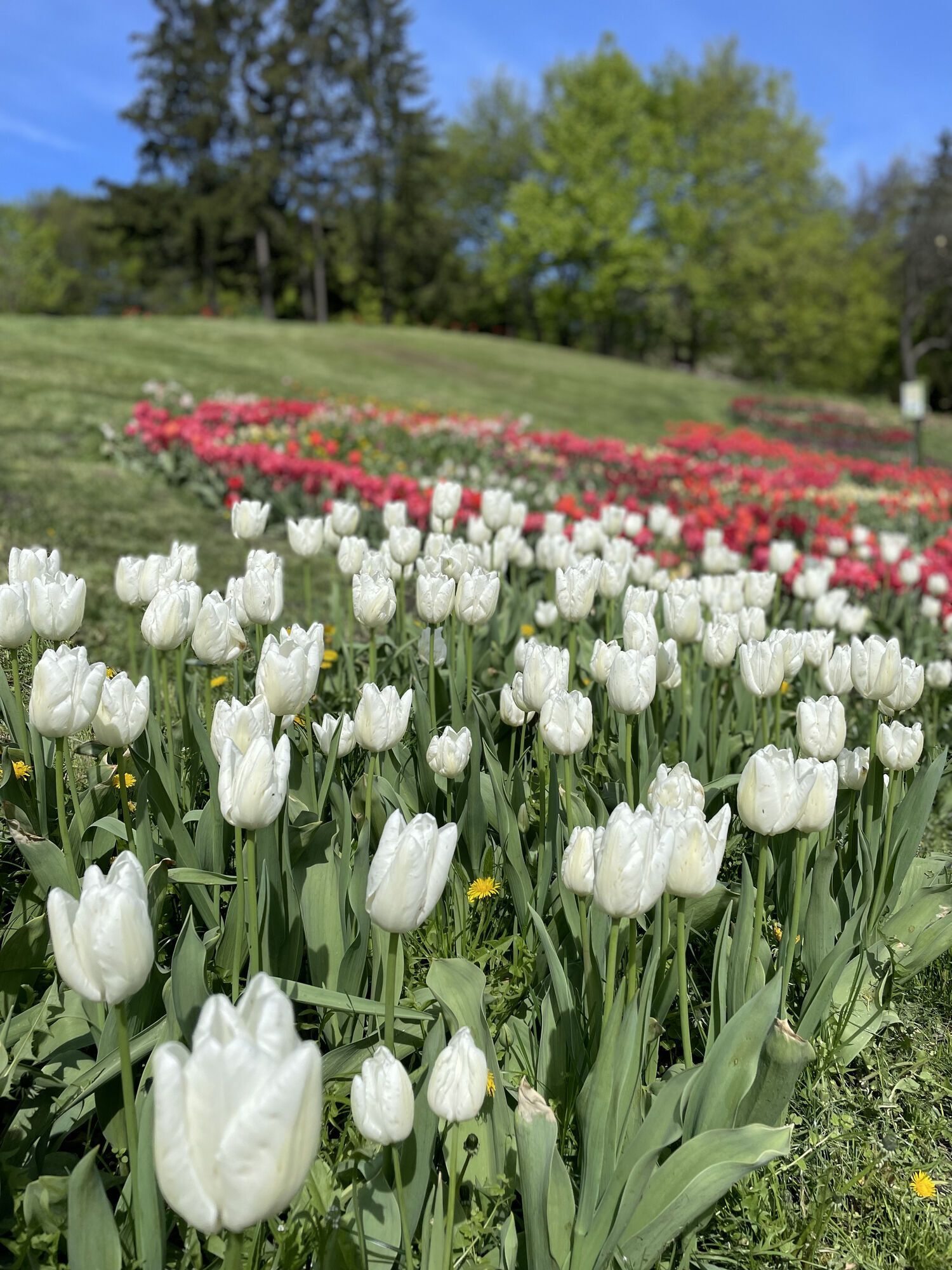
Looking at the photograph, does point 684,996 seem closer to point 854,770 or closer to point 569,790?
point 569,790

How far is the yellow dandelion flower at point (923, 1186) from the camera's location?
71.9 inches

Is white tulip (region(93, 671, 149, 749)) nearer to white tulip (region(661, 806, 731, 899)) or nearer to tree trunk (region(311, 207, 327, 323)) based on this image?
white tulip (region(661, 806, 731, 899))

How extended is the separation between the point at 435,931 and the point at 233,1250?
118 cm

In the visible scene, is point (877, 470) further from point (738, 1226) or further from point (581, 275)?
point (581, 275)

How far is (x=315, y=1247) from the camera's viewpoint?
1.43 m

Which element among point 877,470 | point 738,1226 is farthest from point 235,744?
point 877,470

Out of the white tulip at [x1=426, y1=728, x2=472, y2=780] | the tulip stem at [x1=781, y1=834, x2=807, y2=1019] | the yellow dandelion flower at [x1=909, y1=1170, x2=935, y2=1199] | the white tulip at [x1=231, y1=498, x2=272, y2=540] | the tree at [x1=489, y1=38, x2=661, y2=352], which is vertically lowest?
the yellow dandelion flower at [x1=909, y1=1170, x2=935, y2=1199]

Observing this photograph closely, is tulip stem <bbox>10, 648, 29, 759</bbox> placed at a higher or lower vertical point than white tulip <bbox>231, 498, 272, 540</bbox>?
lower

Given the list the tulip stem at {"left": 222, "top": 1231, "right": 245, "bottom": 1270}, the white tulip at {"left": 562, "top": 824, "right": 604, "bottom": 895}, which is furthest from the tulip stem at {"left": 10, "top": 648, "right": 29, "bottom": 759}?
the tulip stem at {"left": 222, "top": 1231, "right": 245, "bottom": 1270}

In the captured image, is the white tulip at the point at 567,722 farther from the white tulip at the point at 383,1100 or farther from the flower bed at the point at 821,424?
the flower bed at the point at 821,424

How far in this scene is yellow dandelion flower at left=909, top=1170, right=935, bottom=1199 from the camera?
5.99 ft

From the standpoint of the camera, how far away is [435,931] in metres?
2.20

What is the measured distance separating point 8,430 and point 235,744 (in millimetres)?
9317

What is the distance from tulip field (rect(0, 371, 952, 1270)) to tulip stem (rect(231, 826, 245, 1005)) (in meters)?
0.01
